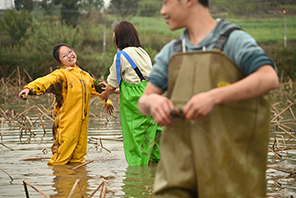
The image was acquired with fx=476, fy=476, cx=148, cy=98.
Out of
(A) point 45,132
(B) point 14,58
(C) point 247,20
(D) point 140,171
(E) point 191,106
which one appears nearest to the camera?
(E) point 191,106

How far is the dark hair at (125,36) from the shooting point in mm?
6060

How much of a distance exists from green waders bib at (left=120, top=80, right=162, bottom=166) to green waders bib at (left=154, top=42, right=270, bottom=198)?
362 cm

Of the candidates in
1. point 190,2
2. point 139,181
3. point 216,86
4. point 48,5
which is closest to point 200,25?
point 190,2

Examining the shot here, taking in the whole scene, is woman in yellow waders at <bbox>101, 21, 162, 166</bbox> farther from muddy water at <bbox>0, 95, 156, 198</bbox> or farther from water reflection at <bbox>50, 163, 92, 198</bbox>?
water reflection at <bbox>50, 163, 92, 198</bbox>

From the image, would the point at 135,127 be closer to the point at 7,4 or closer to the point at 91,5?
the point at 7,4

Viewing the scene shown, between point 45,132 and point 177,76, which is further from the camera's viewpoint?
point 45,132

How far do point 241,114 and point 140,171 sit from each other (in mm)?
3652

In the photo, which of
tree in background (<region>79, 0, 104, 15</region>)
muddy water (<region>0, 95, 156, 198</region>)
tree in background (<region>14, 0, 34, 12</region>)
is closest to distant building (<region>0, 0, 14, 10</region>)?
tree in background (<region>14, 0, 34, 12</region>)

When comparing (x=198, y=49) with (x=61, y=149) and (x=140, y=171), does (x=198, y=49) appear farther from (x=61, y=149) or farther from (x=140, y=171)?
(x=61, y=149)

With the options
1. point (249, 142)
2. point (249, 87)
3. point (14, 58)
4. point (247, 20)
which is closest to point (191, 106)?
point (249, 87)

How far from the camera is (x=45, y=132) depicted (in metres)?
8.84

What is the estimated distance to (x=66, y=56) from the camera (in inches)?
247

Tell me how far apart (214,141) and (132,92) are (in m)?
3.74

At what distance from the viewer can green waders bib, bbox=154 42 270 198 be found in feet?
7.29
